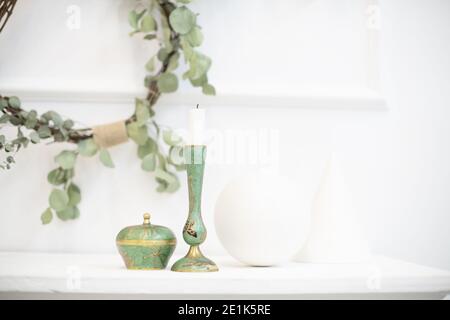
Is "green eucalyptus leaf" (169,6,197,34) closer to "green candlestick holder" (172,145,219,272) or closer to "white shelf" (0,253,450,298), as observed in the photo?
"green candlestick holder" (172,145,219,272)

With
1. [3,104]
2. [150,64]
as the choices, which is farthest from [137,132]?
[3,104]

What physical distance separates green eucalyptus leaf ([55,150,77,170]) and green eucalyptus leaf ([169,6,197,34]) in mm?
296

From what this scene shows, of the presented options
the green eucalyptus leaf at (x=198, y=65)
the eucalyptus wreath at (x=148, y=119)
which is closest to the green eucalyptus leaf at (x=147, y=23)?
the eucalyptus wreath at (x=148, y=119)

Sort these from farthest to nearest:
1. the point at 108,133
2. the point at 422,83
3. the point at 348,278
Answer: the point at 422,83 → the point at 108,133 → the point at 348,278

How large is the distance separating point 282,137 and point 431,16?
0.40 metres

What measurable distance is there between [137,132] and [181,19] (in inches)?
8.6

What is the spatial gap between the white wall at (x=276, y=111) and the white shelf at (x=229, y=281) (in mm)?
276

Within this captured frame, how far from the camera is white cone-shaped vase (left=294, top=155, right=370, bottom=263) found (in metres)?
0.96

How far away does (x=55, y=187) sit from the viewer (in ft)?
3.72

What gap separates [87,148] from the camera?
3.52 ft

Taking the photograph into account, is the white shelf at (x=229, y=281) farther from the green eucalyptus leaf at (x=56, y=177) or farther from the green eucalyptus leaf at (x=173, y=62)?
the green eucalyptus leaf at (x=173, y=62)

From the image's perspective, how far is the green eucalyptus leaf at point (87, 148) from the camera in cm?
107
